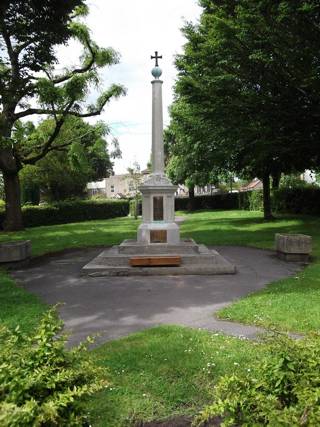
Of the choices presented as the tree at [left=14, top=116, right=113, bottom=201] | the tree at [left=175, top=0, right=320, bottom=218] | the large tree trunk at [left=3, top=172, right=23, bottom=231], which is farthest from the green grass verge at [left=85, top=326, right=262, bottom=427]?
the large tree trunk at [left=3, top=172, right=23, bottom=231]

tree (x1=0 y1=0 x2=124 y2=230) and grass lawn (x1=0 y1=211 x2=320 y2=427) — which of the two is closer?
grass lawn (x1=0 y1=211 x2=320 y2=427)

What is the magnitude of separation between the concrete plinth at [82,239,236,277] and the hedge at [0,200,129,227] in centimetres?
1907

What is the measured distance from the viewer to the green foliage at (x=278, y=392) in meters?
2.59

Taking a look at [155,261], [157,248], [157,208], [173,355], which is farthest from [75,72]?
[173,355]

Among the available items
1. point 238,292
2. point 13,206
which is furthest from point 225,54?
point 13,206

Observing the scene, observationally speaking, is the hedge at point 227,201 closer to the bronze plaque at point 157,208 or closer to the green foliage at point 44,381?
the bronze plaque at point 157,208

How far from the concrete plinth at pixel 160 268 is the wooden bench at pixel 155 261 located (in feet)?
0.47

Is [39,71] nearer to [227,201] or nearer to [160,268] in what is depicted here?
[160,268]

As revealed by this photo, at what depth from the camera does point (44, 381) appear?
9.09ft

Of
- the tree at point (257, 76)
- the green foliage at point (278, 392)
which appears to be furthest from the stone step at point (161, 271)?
the tree at point (257, 76)

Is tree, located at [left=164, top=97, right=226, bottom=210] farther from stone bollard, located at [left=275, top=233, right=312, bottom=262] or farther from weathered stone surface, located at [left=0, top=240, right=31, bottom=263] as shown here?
weathered stone surface, located at [left=0, top=240, right=31, bottom=263]

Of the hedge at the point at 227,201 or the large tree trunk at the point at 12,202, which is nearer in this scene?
the large tree trunk at the point at 12,202

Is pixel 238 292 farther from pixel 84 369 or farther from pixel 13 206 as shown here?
pixel 13 206

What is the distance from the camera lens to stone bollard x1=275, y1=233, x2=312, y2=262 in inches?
481
